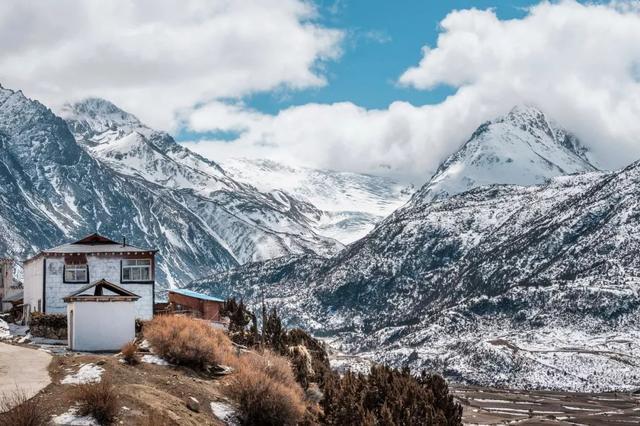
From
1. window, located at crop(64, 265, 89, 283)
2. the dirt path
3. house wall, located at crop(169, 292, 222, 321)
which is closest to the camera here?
the dirt path

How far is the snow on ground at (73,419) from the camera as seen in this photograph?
31781 millimetres

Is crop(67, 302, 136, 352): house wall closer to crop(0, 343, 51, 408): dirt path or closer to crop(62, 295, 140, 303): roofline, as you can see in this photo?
crop(62, 295, 140, 303): roofline

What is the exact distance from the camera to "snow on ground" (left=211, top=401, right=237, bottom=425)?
3966 cm

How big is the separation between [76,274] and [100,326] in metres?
18.8

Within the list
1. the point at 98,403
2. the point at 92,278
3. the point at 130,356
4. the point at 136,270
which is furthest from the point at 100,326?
the point at 98,403

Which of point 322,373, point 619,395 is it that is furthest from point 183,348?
point 619,395

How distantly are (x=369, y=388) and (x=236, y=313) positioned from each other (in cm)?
2909

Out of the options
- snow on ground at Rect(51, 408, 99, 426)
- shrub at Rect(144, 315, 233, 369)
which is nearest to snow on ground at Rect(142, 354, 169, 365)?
shrub at Rect(144, 315, 233, 369)

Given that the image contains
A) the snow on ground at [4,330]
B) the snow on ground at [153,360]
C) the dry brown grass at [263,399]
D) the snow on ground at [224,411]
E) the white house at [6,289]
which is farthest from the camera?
the white house at [6,289]

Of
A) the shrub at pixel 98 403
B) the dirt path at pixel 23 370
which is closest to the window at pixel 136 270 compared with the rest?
the dirt path at pixel 23 370

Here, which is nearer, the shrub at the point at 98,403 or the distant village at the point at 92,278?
the shrub at the point at 98,403

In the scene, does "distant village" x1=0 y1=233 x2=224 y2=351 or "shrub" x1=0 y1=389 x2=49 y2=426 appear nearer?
"shrub" x1=0 y1=389 x2=49 y2=426

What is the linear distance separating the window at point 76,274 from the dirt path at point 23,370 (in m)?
24.2

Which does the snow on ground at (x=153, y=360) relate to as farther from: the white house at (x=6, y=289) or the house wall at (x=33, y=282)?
the white house at (x=6, y=289)
